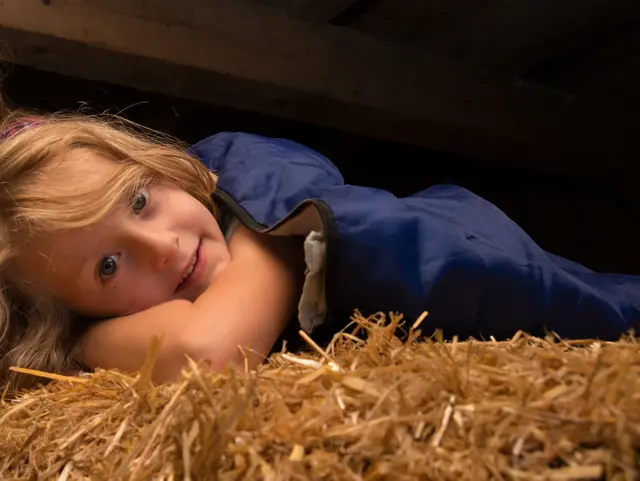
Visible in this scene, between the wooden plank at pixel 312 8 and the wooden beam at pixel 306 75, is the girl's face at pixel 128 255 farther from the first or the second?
the wooden plank at pixel 312 8

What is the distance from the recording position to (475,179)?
7.47 ft

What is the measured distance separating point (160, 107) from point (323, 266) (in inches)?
44.7

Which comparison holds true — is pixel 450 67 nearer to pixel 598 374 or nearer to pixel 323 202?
pixel 323 202

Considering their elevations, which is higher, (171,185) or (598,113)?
(171,185)

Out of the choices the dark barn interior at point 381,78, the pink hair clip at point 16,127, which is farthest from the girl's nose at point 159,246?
the dark barn interior at point 381,78

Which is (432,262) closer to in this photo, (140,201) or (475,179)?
(140,201)

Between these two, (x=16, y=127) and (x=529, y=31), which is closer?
(x=16, y=127)

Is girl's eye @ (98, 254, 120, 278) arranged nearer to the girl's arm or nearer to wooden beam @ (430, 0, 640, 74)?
the girl's arm

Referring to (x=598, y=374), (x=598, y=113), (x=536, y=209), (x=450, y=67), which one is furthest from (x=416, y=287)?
(x=536, y=209)

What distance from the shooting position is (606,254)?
2320 millimetres

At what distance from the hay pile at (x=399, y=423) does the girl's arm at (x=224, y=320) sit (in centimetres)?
17

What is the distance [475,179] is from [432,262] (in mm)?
1433

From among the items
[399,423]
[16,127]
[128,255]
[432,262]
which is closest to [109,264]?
[128,255]

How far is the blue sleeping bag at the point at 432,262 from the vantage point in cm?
90
